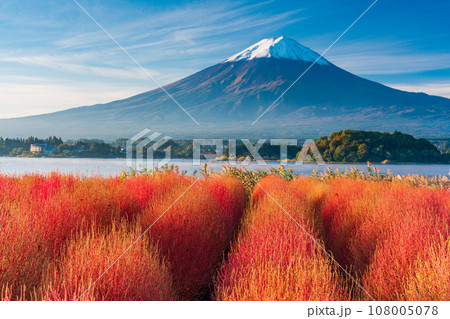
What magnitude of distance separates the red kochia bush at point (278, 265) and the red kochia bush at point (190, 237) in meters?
0.35

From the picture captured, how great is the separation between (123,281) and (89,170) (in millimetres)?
6034

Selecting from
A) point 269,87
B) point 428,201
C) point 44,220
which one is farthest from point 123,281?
point 269,87

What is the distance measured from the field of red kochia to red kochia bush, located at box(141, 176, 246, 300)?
19 mm

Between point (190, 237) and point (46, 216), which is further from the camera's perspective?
point (190, 237)

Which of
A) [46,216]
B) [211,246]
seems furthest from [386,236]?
[46,216]

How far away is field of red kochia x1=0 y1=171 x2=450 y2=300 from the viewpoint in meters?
3.17

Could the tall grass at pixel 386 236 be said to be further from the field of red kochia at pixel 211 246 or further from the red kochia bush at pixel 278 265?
the red kochia bush at pixel 278 265

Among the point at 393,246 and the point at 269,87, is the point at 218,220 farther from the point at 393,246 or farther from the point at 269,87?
the point at 269,87

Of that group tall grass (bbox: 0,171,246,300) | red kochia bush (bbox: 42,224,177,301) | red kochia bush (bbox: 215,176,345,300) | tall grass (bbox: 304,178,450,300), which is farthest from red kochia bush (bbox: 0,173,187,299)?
tall grass (bbox: 304,178,450,300)

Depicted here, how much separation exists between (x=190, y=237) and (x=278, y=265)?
6.52 ft

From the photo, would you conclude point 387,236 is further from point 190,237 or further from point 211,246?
point 190,237

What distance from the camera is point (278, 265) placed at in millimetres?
3289

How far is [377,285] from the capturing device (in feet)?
13.3

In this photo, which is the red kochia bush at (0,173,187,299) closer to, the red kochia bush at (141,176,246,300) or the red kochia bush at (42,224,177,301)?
the red kochia bush at (42,224,177,301)
